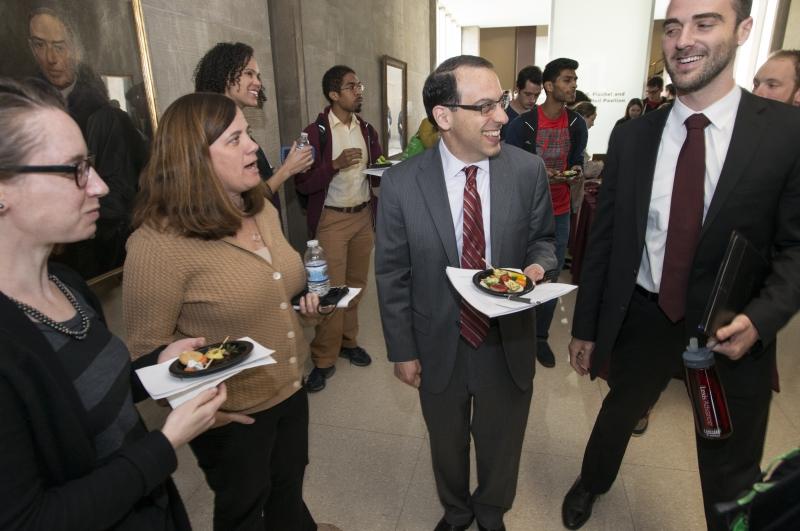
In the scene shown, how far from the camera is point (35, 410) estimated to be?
779mm

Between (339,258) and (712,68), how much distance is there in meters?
2.45

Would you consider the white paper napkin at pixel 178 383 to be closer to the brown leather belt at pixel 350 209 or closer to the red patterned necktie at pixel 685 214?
the red patterned necktie at pixel 685 214

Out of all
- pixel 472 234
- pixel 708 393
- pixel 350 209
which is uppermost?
pixel 472 234

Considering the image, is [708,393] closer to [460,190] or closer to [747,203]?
[747,203]

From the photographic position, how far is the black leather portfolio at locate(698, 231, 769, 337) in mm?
1281

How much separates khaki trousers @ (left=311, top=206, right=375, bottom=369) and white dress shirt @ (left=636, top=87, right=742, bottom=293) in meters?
1.96

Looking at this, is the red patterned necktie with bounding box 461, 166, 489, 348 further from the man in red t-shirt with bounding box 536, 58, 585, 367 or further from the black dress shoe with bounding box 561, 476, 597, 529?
the man in red t-shirt with bounding box 536, 58, 585, 367

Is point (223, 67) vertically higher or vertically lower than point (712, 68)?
higher

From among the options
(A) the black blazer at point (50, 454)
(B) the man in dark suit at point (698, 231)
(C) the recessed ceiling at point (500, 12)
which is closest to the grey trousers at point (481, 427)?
(B) the man in dark suit at point (698, 231)

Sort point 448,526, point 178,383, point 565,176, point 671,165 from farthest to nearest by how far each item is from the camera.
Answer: point 565,176 < point 448,526 < point 671,165 < point 178,383

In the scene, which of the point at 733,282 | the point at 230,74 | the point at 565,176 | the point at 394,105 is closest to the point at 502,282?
the point at 733,282

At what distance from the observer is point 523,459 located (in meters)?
2.47

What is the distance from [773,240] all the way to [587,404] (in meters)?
1.73

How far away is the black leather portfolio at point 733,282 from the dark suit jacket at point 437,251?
20.4 inches
